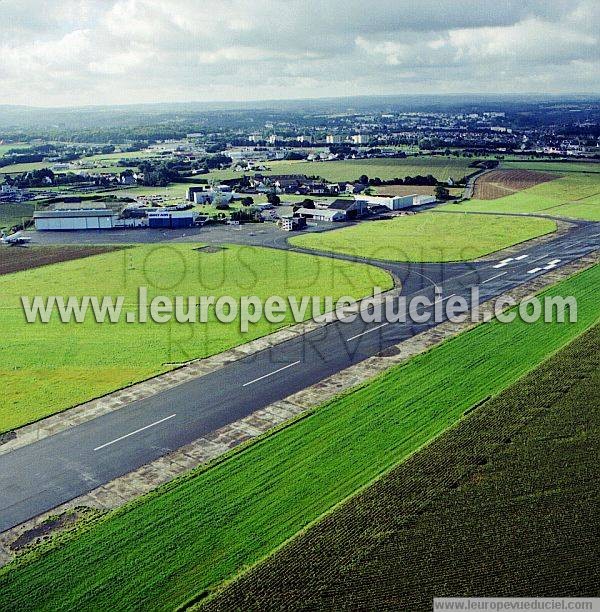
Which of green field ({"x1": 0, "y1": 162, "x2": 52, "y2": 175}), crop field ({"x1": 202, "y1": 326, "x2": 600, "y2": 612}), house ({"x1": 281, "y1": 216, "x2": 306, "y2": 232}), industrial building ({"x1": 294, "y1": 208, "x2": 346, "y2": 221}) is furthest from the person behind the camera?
green field ({"x1": 0, "y1": 162, "x2": 52, "y2": 175})

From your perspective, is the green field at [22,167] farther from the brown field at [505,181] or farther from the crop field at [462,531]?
the crop field at [462,531]

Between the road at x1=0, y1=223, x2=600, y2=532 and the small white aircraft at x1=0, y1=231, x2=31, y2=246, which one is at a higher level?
the small white aircraft at x1=0, y1=231, x2=31, y2=246

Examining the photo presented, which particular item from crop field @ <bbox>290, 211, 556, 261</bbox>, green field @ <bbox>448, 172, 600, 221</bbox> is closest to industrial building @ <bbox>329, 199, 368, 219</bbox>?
crop field @ <bbox>290, 211, 556, 261</bbox>

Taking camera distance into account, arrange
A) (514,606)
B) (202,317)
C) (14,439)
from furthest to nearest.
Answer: (202,317) < (14,439) < (514,606)

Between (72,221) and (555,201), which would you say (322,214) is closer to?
(72,221)

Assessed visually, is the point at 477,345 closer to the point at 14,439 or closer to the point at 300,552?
the point at 300,552

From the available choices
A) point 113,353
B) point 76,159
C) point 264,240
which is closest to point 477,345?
point 113,353

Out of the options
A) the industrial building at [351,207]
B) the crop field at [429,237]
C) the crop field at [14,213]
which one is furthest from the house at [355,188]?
the crop field at [14,213]

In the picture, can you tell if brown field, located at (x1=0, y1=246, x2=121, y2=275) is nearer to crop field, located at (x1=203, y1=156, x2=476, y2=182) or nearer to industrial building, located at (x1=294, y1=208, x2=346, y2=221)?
industrial building, located at (x1=294, y1=208, x2=346, y2=221)
